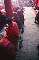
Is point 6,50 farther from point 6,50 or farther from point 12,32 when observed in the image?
point 12,32

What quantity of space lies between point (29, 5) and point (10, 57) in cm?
2585

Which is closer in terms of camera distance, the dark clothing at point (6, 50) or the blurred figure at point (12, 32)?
the dark clothing at point (6, 50)

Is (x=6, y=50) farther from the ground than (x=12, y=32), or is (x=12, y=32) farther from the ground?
(x=6, y=50)

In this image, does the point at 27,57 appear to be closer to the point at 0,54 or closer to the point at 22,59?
the point at 22,59

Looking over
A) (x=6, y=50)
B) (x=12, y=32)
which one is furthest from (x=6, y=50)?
(x=12, y=32)

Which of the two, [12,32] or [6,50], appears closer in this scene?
[6,50]

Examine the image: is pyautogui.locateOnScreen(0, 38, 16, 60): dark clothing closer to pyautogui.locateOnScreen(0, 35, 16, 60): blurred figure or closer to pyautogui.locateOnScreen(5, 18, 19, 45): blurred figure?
pyautogui.locateOnScreen(0, 35, 16, 60): blurred figure

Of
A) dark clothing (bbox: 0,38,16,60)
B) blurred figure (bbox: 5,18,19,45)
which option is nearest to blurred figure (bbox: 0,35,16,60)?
dark clothing (bbox: 0,38,16,60)

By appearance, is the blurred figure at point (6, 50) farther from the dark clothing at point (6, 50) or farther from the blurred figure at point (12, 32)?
the blurred figure at point (12, 32)

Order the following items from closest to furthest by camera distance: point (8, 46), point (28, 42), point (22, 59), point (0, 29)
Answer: point (8, 46) < point (22, 59) < point (0, 29) < point (28, 42)

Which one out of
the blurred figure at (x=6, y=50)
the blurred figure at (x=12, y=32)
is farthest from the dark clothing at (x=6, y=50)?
the blurred figure at (x=12, y=32)

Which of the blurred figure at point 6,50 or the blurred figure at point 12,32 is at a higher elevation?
the blurred figure at point 6,50

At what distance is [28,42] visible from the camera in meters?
6.83

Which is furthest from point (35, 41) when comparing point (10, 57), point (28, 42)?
point (10, 57)
